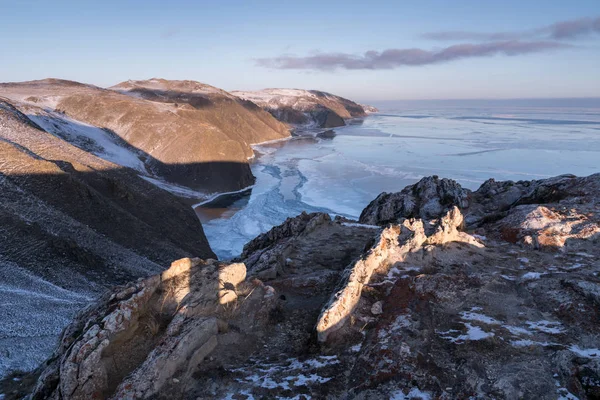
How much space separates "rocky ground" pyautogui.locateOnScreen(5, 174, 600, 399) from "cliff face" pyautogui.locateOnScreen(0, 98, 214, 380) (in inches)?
296

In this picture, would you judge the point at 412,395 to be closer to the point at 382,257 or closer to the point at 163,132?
the point at 382,257

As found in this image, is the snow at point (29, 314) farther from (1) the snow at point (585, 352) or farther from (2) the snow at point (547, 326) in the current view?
(1) the snow at point (585, 352)

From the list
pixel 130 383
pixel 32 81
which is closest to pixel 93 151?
pixel 130 383

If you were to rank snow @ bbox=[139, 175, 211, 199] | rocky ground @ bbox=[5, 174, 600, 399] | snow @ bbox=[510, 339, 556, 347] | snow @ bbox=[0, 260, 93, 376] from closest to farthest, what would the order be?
rocky ground @ bbox=[5, 174, 600, 399] < snow @ bbox=[510, 339, 556, 347] < snow @ bbox=[0, 260, 93, 376] < snow @ bbox=[139, 175, 211, 199]

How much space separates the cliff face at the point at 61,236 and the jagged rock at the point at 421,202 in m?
17.3

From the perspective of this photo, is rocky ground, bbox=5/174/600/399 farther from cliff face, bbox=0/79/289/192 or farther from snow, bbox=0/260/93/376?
cliff face, bbox=0/79/289/192

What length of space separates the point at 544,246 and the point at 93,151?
2681 inches

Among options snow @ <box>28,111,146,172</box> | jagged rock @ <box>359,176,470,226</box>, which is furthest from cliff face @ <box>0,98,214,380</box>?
snow @ <box>28,111,146,172</box>

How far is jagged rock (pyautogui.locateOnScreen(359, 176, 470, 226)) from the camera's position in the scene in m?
24.6

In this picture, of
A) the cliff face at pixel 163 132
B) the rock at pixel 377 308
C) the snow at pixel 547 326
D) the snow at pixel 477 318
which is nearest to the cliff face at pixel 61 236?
the rock at pixel 377 308

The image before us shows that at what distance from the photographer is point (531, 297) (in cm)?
1205

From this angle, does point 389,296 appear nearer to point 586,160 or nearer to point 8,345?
point 8,345

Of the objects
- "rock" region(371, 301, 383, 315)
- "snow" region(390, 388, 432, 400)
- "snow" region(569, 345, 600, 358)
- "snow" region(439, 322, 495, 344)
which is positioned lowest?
"snow" region(390, 388, 432, 400)

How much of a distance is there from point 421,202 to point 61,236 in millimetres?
25110
